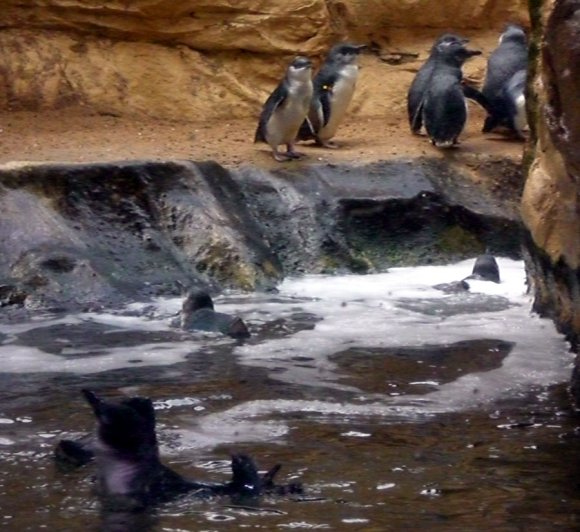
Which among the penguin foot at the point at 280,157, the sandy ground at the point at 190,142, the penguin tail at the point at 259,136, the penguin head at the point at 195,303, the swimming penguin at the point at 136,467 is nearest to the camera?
the swimming penguin at the point at 136,467

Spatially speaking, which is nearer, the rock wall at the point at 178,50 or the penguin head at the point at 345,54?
the penguin head at the point at 345,54

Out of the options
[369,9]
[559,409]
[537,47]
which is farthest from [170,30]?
[559,409]

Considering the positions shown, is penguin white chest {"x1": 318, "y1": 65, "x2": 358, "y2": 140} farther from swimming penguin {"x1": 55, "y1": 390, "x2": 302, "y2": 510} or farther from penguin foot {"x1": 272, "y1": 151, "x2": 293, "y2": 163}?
swimming penguin {"x1": 55, "y1": 390, "x2": 302, "y2": 510}

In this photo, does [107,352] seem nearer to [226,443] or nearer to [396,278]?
[226,443]

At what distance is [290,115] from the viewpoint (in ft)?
34.6

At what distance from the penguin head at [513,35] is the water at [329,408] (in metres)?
4.65

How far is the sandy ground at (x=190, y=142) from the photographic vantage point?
10250 mm

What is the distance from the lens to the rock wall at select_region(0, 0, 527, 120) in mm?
12188

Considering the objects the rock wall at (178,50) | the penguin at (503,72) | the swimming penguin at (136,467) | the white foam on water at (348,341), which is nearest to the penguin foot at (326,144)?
the penguin at (503,72)

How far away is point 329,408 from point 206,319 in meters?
1.87

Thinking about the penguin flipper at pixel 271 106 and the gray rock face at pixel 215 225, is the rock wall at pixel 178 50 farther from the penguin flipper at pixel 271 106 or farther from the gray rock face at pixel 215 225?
the gray rock face at pixel 215 225

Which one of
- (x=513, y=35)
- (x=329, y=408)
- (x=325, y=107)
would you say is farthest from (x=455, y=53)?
(x=329, y=408)

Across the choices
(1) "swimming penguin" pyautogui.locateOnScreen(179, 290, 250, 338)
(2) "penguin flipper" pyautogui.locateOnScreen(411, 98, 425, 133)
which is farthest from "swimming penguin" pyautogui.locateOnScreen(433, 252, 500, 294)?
(2) "penguin flipper" pyautogui.locateOnScreen(411, 98, 425, 133)

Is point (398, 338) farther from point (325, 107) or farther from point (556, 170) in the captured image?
point (325, 107)
